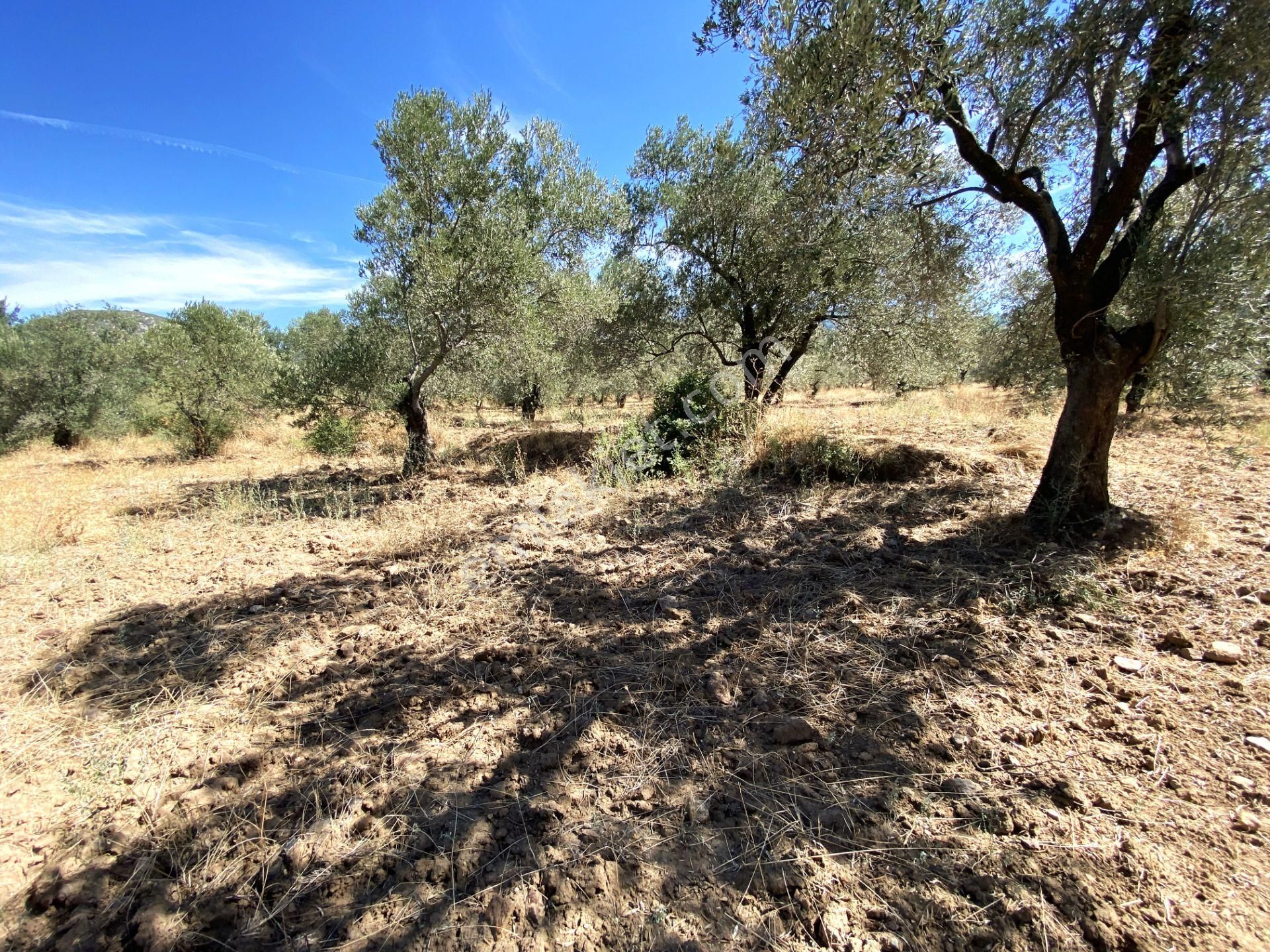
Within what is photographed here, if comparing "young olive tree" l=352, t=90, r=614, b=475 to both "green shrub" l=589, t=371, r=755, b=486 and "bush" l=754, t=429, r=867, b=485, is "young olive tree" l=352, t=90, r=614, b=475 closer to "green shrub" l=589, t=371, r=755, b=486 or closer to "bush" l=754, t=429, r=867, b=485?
"green shrub" l=589, t=371, r=755, b=486

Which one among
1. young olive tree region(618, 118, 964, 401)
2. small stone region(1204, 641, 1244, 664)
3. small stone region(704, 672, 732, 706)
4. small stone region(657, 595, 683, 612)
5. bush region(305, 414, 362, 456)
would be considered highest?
young olive tree region(618, 118, 964, 401)

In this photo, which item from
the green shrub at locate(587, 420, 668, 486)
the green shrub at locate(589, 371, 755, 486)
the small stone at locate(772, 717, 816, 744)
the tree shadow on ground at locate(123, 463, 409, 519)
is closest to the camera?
the small stone at locate(772, 717, 816, 744)

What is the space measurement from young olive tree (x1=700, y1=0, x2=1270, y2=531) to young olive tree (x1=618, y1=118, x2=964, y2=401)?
Result: 0.65 meters

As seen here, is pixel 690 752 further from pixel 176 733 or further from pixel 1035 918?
pixel 176 733

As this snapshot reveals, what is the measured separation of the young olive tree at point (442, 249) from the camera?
25.1 ft

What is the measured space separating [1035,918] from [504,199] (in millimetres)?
10497

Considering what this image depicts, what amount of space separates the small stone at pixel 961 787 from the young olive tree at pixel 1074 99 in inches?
120

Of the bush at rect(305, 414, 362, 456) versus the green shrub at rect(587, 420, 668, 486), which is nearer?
the green shrub at rect(587, 420, 668, 486)

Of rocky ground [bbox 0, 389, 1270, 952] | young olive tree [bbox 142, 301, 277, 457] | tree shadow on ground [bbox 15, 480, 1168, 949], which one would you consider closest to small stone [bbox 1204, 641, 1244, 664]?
rocky ground [bbox 0, 389, 1270, 952]

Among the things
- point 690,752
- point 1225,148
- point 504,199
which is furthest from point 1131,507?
point 504,199

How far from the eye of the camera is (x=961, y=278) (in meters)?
6.17

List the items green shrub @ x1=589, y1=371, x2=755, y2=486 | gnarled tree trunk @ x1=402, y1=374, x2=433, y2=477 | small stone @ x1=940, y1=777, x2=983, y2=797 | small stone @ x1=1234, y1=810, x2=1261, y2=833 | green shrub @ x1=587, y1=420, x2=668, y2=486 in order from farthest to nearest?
gnarled tree trunk @ x1=402, y1=374, x2=433, y2=477 < green shrub @ x1=589, y1=371, x2=755, y2=486 < green shrub @ x1=587, y1=420, x2=668, y2=486 < small stone @ x1=940, y1=777, x2=983, y2=797 < small stone @ x1=1234, y1=810, x2=1261, y2=833

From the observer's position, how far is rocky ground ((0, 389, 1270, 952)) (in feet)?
5.39

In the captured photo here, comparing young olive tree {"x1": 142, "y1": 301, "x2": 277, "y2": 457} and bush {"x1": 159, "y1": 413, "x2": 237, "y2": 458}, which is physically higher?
young olive tree {"x1": 142, "y1": 301, "x2": 277, "y2": 457}
